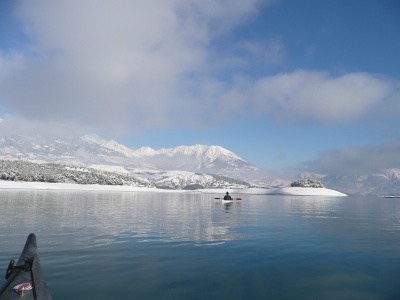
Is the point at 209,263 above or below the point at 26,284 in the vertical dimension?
below

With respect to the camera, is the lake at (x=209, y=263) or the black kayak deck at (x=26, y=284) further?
the lake at (x=209, y=263)

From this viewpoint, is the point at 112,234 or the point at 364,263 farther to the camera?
the point at 112,234

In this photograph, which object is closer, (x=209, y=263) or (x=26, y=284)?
(x=26, y=284)

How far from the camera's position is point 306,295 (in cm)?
1070

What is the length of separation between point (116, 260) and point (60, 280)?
352 centimetres

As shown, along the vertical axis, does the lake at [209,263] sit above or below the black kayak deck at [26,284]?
below

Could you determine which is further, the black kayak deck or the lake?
the lake

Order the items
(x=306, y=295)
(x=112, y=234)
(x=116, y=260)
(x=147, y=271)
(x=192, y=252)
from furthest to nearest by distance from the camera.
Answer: (x=112, y=234), (x=192, y=252), (x=116, y=260), (x=147, y=271), (x=306, y=295)

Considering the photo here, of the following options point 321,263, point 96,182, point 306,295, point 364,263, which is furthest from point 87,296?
point 96,182

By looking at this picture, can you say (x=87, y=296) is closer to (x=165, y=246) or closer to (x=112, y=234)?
(x=165, y=246)

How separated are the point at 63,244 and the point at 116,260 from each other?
214 inches

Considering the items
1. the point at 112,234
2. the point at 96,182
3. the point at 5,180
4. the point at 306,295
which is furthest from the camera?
the point at 96,182

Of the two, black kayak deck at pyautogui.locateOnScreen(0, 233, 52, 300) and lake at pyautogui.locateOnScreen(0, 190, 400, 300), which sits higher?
black kayak deck at pyautogui.locateOnScreen(0, 233, 52, 300)

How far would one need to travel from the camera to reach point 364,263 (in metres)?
15.4
